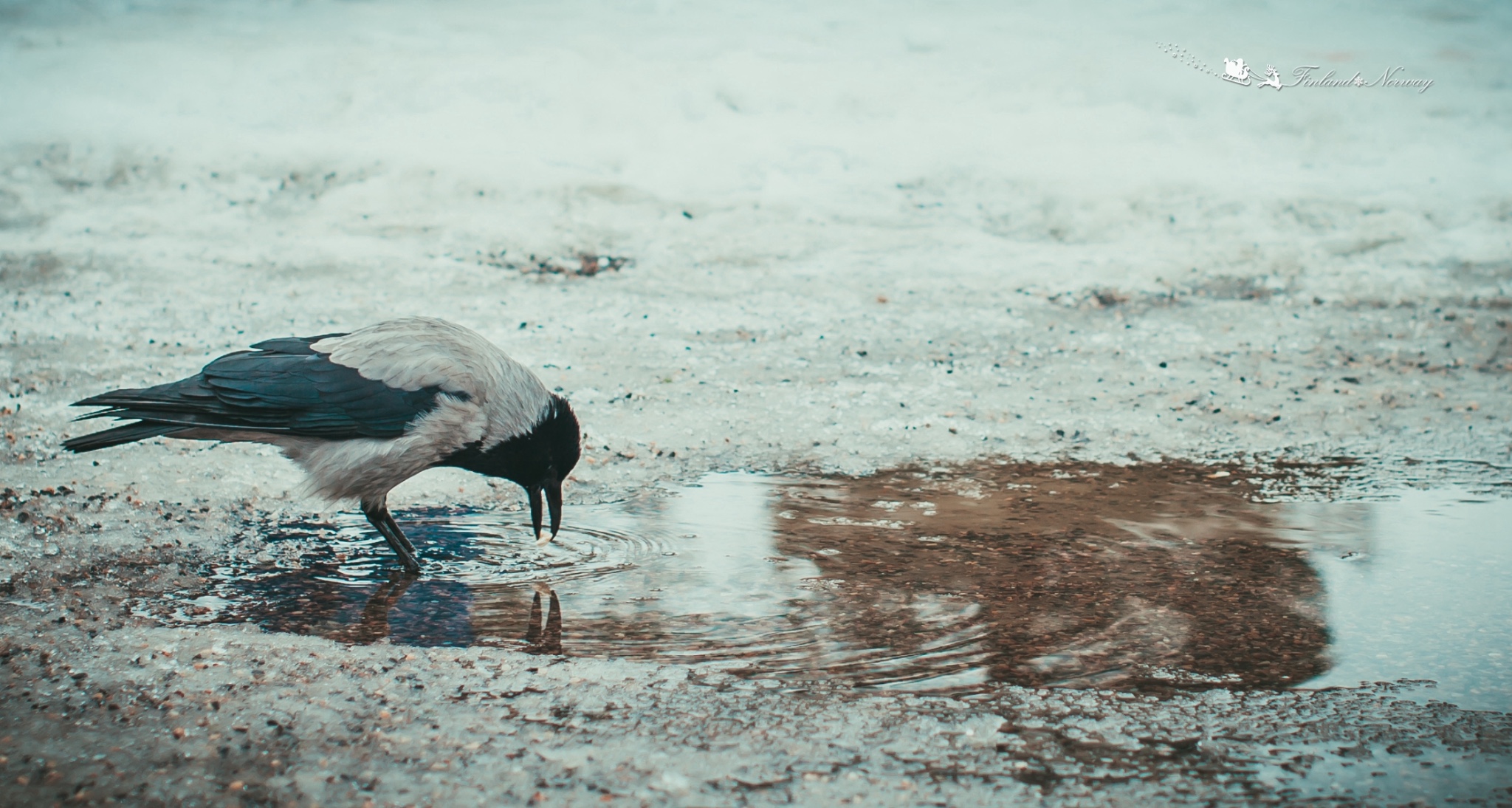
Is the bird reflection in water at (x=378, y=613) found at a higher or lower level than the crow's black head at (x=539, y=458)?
lower

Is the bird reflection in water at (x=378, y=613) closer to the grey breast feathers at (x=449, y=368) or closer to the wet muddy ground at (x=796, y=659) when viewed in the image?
the wet muddy ground at (x=796, y=659)

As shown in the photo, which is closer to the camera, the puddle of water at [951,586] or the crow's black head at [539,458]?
the puddle of water at [951,586]

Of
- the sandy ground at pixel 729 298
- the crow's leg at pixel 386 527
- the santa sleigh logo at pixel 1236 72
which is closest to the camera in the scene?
the sandy ground at pixel 729 298

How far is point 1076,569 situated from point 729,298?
4.85 metres

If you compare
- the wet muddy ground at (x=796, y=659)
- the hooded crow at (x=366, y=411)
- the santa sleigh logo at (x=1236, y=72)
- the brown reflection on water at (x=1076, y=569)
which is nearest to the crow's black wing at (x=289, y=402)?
the hooded crow at (x=366, y=411)

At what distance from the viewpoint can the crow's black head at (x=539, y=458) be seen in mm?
4172

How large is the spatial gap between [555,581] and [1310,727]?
86.8 inches

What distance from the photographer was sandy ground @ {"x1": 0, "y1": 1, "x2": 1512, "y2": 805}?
2654mm

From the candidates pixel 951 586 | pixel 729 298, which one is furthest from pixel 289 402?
pixel 729 298

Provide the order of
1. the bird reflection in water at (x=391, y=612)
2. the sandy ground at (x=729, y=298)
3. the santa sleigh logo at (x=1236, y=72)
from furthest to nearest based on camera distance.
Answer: the santa sleigh logo at (x=1236, y=72) < the bird reflection in water at (x=391, y=612) < the sandy ground at (x=729, y=298)

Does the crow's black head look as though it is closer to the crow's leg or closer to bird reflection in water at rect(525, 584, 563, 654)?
the crow's leg

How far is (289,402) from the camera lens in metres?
3.98

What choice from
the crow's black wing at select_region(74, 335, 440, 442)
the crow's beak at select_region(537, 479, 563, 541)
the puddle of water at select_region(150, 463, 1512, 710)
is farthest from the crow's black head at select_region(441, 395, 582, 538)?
the crow's black wing at select_region(74, 335, 440, 442)

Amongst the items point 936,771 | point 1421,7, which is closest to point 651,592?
point 936,771
